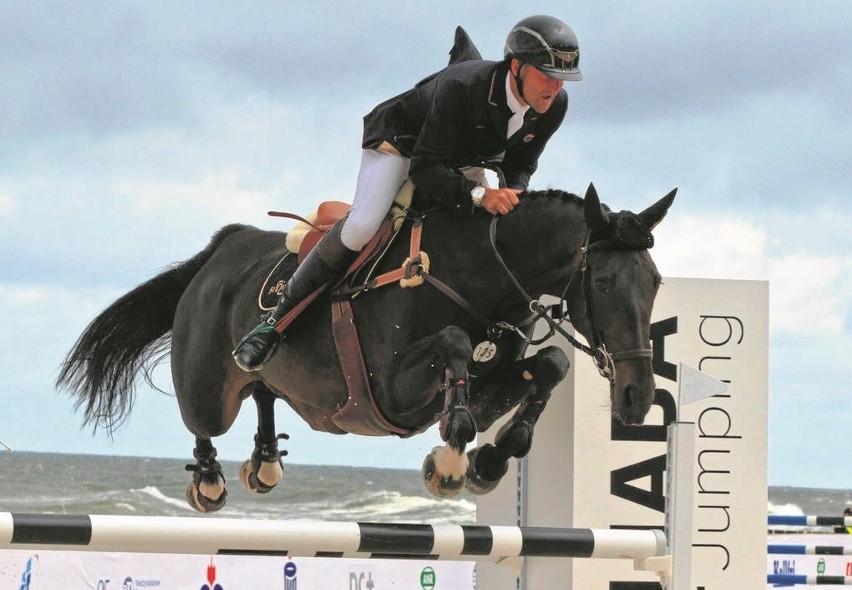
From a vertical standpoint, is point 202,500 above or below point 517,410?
below

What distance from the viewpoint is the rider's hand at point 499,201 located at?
4.23m

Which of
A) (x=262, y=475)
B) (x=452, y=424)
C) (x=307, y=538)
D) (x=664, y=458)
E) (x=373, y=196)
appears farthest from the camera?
(x=262, y=475)

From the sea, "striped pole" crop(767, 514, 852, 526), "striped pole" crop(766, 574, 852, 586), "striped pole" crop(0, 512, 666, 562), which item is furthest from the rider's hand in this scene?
the sea

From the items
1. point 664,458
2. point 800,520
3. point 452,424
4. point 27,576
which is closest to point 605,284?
point 452,424

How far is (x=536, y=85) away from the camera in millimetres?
4086

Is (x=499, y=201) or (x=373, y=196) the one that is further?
(x=373, y=196)

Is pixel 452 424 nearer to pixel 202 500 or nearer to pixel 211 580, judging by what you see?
pixel 202 500

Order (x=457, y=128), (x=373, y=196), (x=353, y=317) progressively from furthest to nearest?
(x=353, y=317) → (x=373, y=196) → (x=457, y=128)

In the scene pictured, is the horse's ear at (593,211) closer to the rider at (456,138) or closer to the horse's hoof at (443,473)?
the rider at (456,138)

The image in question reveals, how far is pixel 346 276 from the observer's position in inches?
179

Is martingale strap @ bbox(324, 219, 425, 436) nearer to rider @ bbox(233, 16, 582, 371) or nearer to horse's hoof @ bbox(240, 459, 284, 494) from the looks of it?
rider @ bbox(233, 16, 582, 371)

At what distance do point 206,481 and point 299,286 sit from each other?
1.44 meters

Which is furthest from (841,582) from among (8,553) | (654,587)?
(8,553)

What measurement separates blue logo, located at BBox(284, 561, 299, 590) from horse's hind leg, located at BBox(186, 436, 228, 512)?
3.43ft
